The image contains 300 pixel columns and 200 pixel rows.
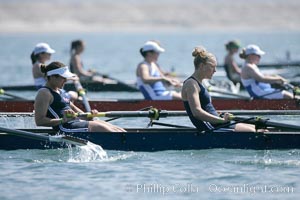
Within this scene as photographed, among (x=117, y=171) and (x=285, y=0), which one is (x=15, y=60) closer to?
(x=117, y=171)

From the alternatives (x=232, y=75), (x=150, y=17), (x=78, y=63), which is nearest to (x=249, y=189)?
(x=78, y=63)

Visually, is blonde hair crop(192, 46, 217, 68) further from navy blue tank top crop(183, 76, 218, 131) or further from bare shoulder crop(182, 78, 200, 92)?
navy blue tank top crop(183, 76, 218, 131)

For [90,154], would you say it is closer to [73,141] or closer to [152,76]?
[73,141]

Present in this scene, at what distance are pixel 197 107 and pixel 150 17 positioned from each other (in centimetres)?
9601

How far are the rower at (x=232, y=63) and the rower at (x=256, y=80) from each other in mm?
3898

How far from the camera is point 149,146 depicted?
14.9 meters

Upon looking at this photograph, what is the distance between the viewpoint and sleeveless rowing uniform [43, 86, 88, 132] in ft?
48.4

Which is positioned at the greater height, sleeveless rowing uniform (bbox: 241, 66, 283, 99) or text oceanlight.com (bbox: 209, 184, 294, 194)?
sleeveless rowing uniform (bbox: 241, 66, 283, 99)

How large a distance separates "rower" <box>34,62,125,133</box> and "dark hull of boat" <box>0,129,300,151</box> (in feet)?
0.57

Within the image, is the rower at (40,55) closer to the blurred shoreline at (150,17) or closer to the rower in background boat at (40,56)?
the rower in background boat at (40,56)

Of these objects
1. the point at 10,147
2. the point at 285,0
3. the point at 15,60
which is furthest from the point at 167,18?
the point at 10,147

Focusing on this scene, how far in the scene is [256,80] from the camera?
20484mm

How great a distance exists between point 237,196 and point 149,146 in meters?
2.87

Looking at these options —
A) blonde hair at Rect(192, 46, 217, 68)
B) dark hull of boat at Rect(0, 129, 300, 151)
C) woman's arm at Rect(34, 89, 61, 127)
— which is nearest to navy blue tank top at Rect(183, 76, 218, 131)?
dark hull of boat at Rect(0, 129, 300, 151)
